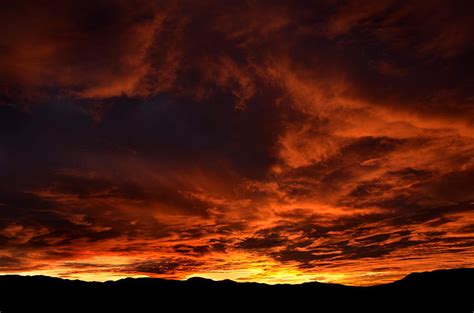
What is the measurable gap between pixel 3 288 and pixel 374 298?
125 meters

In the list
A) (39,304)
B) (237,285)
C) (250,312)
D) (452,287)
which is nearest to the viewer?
(39,304)

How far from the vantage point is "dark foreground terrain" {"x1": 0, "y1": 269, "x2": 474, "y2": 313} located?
4749 inches

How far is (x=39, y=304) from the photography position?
11806 cm

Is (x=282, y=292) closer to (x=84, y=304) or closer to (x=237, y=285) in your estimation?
(x=237, y=285)

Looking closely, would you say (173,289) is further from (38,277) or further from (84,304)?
(38,277)

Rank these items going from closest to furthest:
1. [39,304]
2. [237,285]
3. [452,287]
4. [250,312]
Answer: [39,304] < [250,312] < [452,287] < [237,285]

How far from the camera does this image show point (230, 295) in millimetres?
140500

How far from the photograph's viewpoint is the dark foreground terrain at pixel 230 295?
120625mm

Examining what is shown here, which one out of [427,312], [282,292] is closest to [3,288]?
[282,292]

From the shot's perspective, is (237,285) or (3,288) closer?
(3,288)

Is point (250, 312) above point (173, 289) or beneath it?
beneath

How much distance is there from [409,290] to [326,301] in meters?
31.1

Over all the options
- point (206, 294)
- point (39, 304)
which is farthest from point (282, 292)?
point (39, 304)

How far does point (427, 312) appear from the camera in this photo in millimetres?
122625
